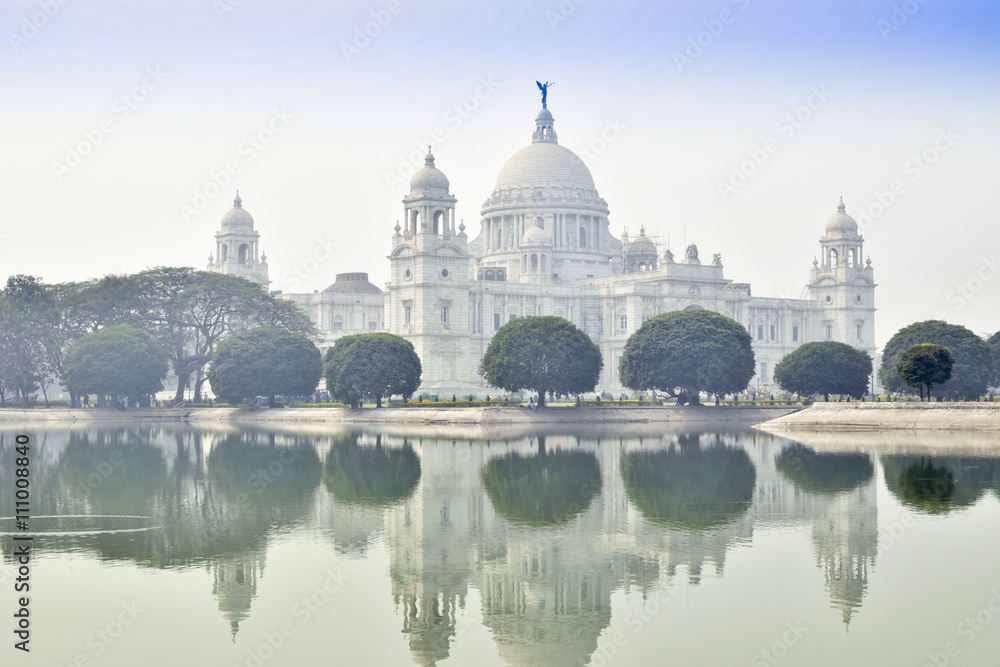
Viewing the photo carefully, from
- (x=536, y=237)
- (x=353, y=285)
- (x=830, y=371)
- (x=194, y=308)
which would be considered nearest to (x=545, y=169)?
(x=536, y=237)

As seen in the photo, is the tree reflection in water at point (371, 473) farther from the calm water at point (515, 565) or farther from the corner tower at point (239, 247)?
the corner tower at point (239, 247)

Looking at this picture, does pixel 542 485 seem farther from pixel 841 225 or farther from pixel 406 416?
pixel 841 225

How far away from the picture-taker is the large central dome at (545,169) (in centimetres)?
14188

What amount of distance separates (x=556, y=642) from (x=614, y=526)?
1072 cm

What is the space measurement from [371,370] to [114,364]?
59.5 ft

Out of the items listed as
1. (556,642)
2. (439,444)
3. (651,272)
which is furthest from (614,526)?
(651,272)

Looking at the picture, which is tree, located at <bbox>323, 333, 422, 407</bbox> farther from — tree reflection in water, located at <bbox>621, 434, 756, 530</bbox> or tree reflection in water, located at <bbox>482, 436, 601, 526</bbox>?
tree reflection in water, located at <bbox>621, 434, 756, 530</bbox>

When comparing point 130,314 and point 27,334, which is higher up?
point 130,314

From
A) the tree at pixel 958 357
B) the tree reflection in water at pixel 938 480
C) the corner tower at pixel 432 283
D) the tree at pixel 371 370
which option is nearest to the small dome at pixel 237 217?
the corner tower at pixel 432 283

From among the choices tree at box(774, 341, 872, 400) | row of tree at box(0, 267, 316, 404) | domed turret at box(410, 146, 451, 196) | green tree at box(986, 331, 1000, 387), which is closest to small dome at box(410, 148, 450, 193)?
domed turret at box(410, 146, 451, 196)

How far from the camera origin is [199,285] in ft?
Result: 317

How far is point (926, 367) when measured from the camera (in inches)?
2726

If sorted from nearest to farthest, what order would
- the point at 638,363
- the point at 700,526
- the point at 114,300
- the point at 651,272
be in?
the point at 700,526
the point at 638,363
the point at 114,300
the point at 651,272

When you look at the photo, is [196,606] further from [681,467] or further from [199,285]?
[199,285]
